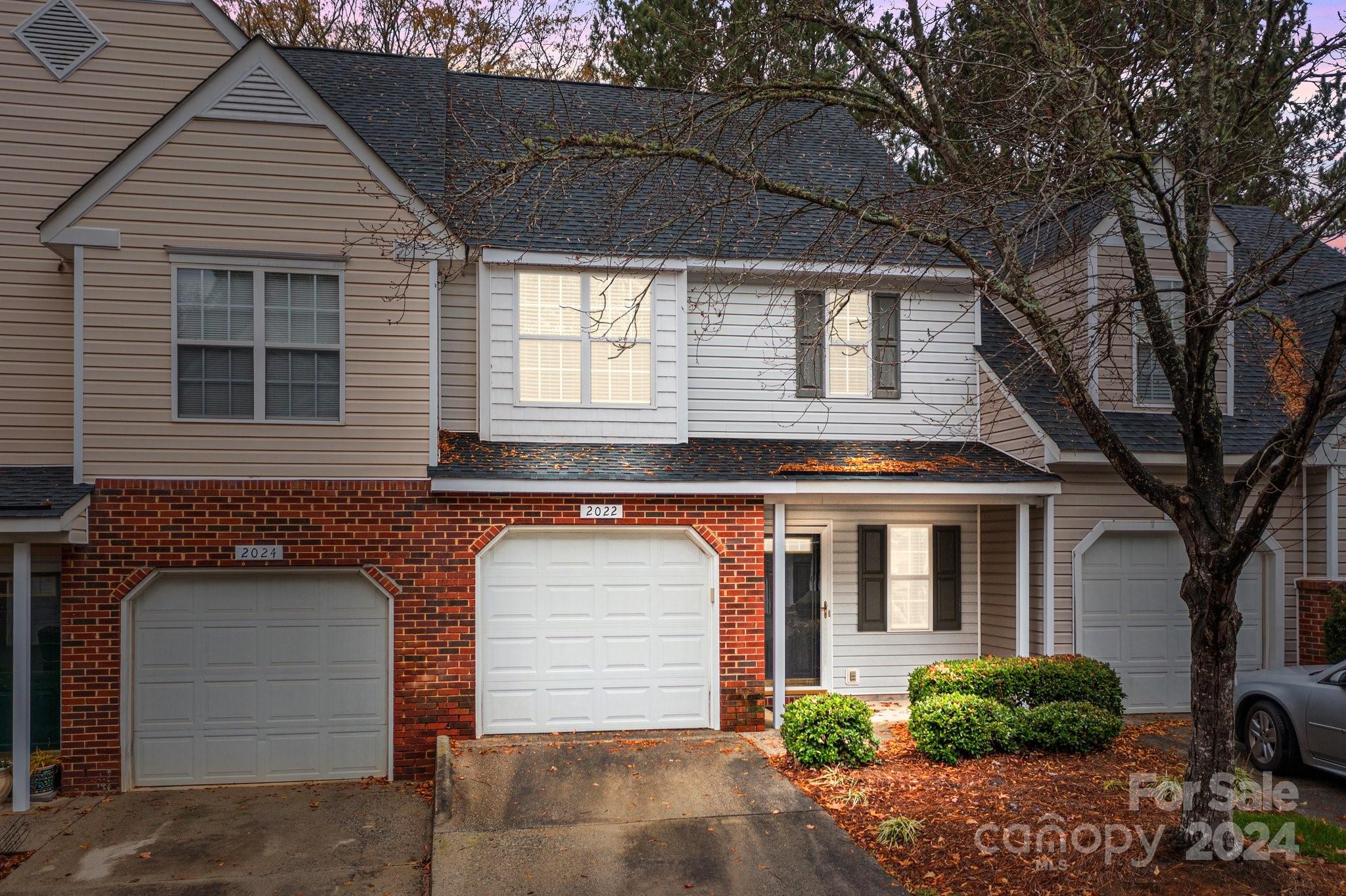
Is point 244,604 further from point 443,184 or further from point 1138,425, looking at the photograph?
point 1138,425

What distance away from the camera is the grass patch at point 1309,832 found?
7246 millimetres

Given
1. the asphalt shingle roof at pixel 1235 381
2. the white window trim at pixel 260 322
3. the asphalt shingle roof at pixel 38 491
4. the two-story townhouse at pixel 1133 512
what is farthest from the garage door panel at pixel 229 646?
the two-story townhouse at pixel 1133 512

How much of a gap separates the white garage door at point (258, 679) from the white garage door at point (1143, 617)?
8.44 metres

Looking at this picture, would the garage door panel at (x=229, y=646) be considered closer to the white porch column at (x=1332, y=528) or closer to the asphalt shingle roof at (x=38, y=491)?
the asphalt shingle roof at (x=38, y=491)

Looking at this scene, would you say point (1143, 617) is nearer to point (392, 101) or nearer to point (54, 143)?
point (392, 101)

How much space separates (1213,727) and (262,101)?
33.3ft

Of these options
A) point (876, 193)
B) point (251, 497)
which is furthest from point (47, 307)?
point (876, 193)

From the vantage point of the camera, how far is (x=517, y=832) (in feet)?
26.4

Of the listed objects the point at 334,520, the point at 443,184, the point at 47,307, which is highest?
the point at 443,184

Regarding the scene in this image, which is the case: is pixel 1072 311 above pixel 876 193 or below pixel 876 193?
below

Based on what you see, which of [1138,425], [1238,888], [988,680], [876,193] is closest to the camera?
[1238,888]

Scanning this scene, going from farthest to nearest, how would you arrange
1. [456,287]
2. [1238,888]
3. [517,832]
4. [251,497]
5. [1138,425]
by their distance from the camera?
[1138,425] < [456,287] < [251,497] < [517,832] < [1238,888]

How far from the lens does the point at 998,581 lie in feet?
44.4

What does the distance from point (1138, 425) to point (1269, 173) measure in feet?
21.4
